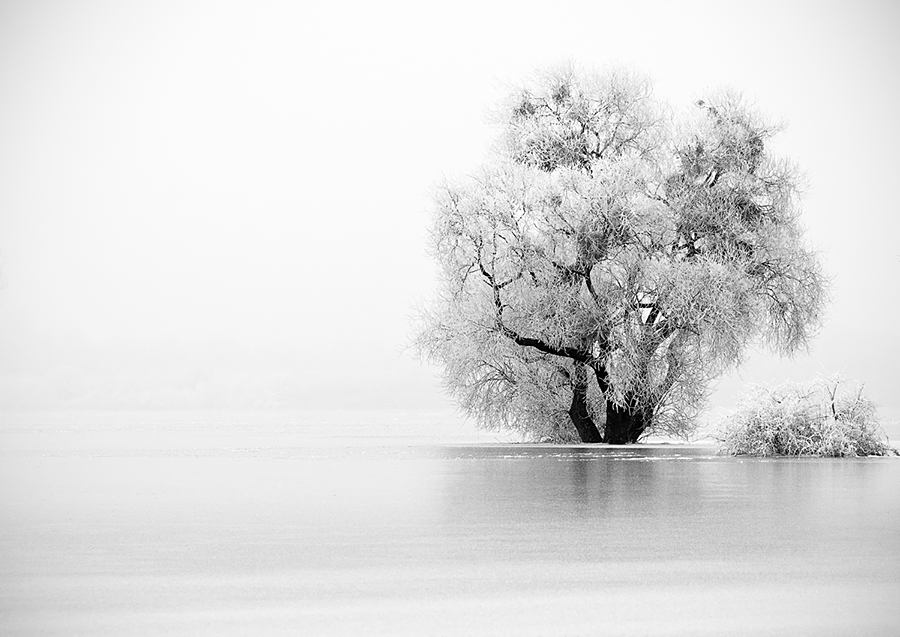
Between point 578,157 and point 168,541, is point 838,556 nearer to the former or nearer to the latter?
point 168,541

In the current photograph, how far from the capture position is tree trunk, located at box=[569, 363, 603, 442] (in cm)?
2844

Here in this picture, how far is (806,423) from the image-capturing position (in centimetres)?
2459

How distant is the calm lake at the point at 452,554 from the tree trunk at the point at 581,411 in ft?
32.8

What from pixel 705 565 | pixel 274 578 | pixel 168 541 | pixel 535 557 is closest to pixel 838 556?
pixel 705 565

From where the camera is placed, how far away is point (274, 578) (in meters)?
8.20

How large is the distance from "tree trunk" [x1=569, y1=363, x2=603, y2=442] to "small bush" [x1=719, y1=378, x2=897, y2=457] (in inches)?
175

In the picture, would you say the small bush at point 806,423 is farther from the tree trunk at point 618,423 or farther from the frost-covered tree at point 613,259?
the tree trunk at point 618,423

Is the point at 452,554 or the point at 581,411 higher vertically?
the point at 581,411

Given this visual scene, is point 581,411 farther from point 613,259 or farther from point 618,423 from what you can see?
point 613,259

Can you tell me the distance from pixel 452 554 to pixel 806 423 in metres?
17.2

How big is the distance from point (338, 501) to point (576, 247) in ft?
47.0

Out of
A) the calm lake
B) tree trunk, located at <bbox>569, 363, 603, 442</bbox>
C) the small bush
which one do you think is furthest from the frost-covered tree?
the calm lake

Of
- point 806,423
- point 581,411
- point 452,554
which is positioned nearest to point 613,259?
point 581,411

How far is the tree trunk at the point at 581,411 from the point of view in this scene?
2844 centimetres
